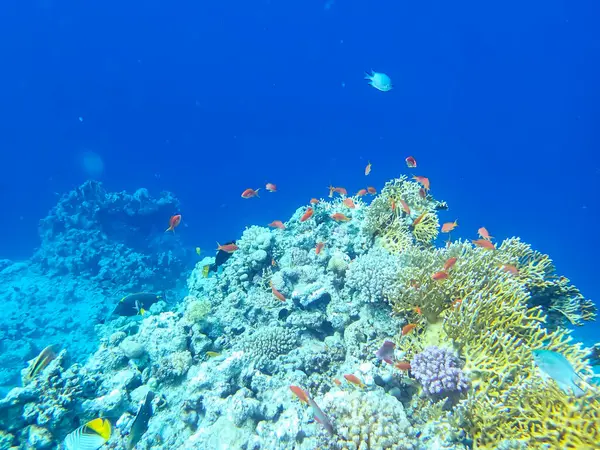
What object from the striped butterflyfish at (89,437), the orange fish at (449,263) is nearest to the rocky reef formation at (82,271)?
the striped butterflyfish at (89,437)

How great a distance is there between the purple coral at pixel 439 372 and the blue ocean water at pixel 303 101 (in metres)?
72.8

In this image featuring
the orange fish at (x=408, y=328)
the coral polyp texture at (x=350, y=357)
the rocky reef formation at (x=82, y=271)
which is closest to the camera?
the coral polyp texture at (x=350, y=357)

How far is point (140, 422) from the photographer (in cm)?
536

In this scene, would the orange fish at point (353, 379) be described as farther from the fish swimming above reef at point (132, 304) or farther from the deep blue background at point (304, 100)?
the deep blue background at point (304, 100)

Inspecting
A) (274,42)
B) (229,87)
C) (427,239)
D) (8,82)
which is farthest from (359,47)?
(427,239)

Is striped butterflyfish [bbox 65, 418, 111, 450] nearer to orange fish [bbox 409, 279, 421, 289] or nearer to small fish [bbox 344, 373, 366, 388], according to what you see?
small fish [bbox 344, 373, 366, 388]

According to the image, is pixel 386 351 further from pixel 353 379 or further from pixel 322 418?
pixel 322 418

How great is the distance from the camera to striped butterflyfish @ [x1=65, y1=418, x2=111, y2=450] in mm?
4160

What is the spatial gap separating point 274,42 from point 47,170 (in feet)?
300

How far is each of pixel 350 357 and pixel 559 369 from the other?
287 cm

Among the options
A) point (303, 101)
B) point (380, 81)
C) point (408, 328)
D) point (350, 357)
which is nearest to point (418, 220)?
point (408, 328)

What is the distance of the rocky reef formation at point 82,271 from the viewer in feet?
52.0

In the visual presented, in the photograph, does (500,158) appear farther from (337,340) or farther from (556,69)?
(337,340)

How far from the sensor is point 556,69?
107 metres
